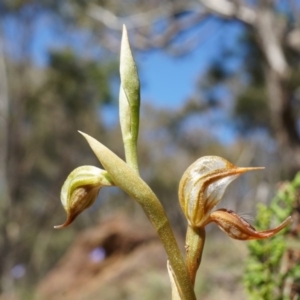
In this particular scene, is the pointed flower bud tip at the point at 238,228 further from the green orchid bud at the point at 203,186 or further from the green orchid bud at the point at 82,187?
the green orchid bud at the point at 82,187

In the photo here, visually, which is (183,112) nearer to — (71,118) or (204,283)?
(71,118)

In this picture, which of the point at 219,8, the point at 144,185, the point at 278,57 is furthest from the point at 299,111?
the point at 144,185

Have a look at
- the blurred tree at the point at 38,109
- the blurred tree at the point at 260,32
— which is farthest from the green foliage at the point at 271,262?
the blurred tree at the point at 38,109

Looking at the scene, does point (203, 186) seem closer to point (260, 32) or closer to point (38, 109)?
point (260, 32)

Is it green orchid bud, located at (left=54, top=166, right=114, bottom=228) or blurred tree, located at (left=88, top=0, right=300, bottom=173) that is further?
blurred tree, located at (left=88, top=0, right=300, bottom=173)

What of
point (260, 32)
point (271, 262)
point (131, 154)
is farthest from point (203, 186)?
point (260, 32)

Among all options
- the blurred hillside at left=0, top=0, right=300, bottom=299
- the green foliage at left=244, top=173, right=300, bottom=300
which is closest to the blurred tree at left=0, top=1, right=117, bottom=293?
the blurred hillside at left=0, top=0, right=300, bottom=299

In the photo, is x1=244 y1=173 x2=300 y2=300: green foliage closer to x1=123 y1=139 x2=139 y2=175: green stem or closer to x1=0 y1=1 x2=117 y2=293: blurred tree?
x1=123 y1=139 x2=139 y2=175: green stem
